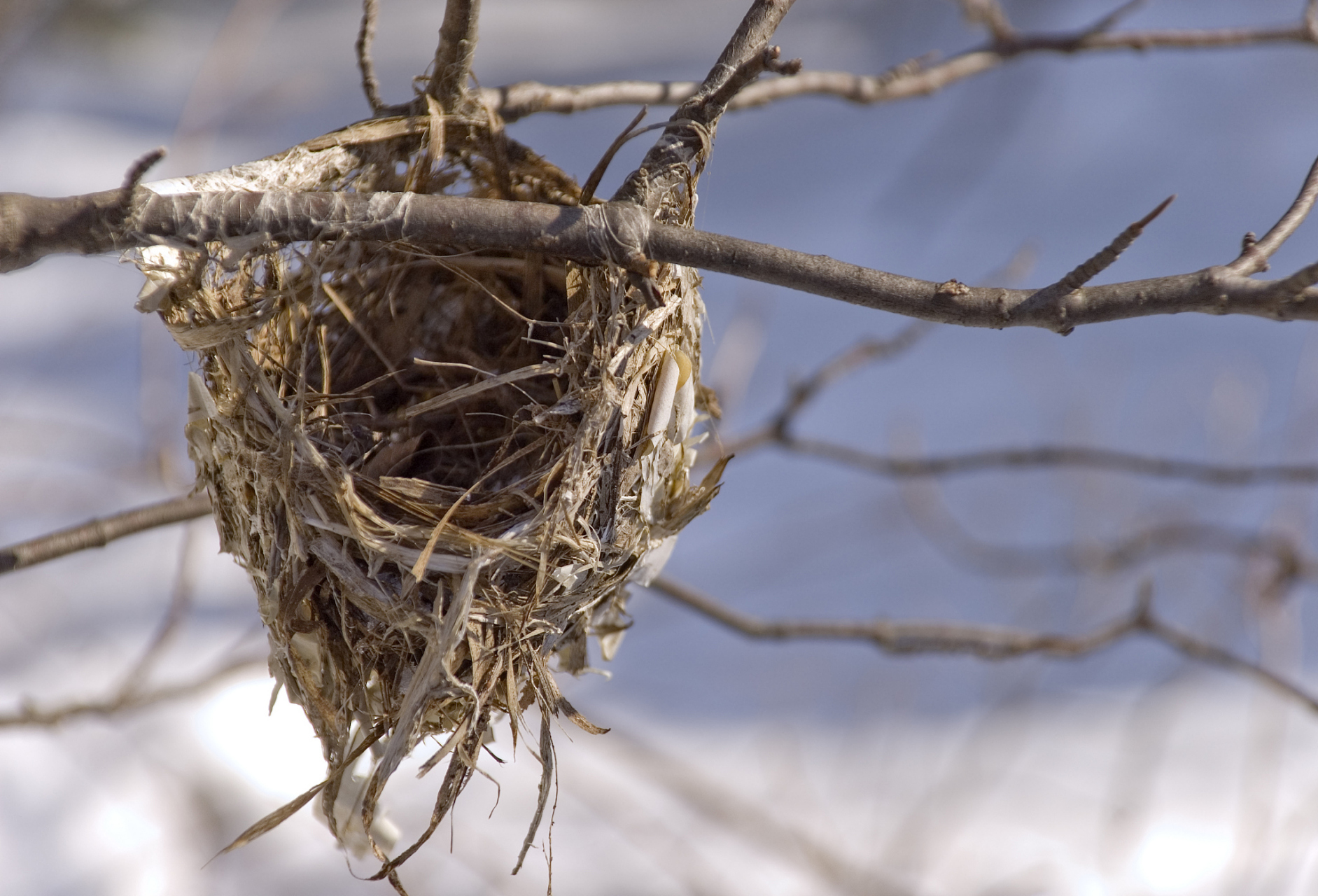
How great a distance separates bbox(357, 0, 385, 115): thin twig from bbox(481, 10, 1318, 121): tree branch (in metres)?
0.32

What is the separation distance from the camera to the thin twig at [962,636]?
1.67m

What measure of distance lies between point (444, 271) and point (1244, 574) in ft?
9.71

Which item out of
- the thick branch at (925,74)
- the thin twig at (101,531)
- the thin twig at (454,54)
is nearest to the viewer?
the thin twig at (454,54)

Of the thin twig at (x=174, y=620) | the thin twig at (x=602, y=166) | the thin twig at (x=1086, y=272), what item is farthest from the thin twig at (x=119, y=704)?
the thin twig at (x=1086, y=272)

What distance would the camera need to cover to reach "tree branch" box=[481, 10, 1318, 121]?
141cm

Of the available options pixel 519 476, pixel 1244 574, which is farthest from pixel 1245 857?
pixel 519 476

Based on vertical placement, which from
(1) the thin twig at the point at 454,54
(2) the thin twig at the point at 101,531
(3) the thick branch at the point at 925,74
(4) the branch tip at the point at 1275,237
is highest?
(3) the thick branch at the point at 925,74

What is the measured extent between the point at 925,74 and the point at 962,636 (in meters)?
1.09

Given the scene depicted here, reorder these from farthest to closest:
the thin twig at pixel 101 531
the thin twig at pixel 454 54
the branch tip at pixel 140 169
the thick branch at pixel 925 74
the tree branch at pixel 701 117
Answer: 1. the thick branch at pixel 925 74
2. the thin twig at pixel 101 531
3. the thin twig at pixel 454 54
4. the tree branch at pixel 701 117
5. the branch tip at pixel 140 169

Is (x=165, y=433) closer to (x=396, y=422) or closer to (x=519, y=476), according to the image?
(x=396, y=422)

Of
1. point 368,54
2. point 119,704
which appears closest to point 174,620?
point 119,704

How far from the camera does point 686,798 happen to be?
283 centimetres

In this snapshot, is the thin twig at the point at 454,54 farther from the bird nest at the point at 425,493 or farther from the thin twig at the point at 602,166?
the thin twig at the point at 602,166

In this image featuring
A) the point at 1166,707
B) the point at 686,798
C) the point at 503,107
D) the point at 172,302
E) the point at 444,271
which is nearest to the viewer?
the point at 172,302
